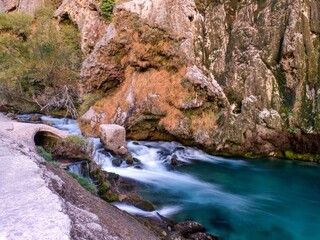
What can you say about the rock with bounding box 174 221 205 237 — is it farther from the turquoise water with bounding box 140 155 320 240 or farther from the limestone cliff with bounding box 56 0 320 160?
the limestone cliff with bounding box 56 0 320 160

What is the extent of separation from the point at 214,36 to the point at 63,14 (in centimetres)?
1522

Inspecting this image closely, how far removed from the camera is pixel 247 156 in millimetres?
14570

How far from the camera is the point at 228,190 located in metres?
10.9

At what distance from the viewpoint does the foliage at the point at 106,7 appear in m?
21.5

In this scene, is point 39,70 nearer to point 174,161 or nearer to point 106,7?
point 106,7

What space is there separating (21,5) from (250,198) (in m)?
31.3

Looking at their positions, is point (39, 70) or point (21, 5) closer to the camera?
point (39, 70)

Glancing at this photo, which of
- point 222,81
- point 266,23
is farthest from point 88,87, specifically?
point 266,23

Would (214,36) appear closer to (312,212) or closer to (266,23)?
(266,23)

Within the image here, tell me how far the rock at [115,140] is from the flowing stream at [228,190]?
34 centimetres

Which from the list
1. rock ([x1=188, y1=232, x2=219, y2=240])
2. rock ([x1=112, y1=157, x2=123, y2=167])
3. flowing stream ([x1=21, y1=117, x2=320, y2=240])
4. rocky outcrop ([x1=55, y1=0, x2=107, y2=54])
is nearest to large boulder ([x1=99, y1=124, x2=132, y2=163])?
flowing stream ([x1=21, y1=117, x2=320, y2=240])

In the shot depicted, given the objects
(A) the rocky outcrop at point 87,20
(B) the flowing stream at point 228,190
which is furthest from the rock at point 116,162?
(A) the rocky outcrop at point 87,20

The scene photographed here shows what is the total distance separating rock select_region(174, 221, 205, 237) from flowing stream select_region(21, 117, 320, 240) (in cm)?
45

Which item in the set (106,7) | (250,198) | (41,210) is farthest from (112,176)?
(106,7)
